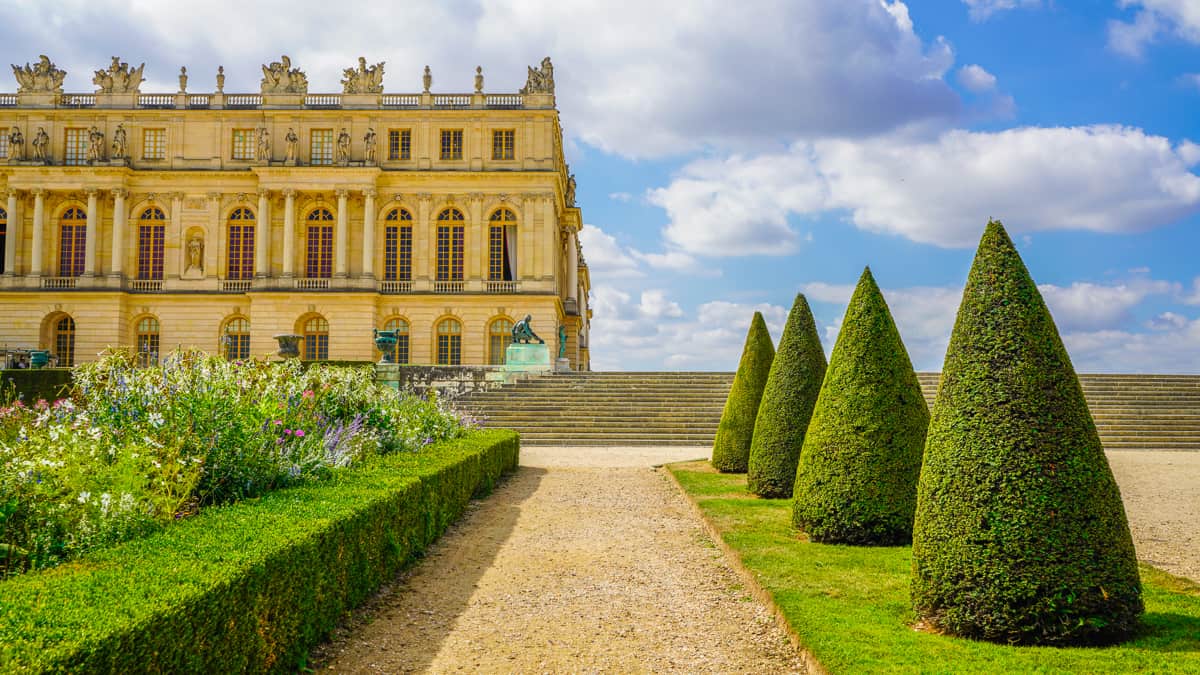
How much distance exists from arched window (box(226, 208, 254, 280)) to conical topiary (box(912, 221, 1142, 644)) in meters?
43.6

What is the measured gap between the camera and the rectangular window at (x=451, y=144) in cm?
4472

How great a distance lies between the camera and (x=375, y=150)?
4412 cm

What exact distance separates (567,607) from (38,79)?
161ft

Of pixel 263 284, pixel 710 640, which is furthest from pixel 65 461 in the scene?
pixel 263 284

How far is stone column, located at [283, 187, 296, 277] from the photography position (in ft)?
143

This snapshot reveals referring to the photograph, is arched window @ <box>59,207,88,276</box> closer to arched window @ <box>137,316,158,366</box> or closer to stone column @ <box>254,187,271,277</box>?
arched window @ <box>137,316,158,366</box>

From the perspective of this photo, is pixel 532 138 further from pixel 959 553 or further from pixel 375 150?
pixel 959 553

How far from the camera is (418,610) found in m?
7.09

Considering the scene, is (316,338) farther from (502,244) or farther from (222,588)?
(222,588)

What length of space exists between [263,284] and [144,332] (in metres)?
6.53

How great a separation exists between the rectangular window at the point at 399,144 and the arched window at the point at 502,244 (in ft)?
17.5

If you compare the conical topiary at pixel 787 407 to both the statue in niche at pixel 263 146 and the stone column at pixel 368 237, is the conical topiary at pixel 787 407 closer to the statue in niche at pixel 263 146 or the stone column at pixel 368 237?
the stone column at pixel 368 237

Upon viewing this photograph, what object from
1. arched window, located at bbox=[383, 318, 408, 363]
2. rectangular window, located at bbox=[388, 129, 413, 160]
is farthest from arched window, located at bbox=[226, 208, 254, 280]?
rectangular window, located at bbox=[388, 129, 413, 160]

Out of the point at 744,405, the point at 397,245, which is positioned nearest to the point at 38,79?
the point at 397,245
